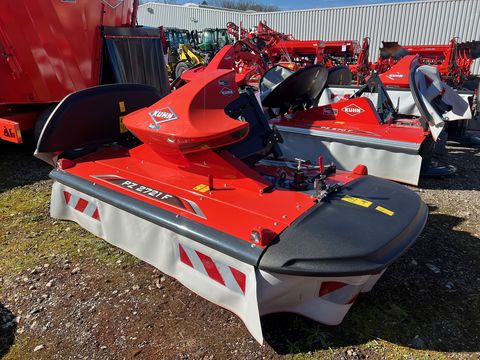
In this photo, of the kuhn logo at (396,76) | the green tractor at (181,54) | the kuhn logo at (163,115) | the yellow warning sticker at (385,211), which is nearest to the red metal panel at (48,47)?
the kuhn logo at (163,115)

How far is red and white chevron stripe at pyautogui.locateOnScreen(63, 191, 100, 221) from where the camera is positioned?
2.87 metres

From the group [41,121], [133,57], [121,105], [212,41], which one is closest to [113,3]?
[133,57]

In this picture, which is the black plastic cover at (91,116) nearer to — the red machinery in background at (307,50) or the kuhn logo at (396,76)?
the kuhn logo at (396,76)

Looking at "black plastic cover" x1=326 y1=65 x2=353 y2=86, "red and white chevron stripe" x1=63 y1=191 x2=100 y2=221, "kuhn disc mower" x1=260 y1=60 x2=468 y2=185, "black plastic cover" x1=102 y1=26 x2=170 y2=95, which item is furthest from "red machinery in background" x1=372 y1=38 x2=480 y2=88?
"red and white chevron stripe" x1=63 y1=191 x2=100 y2=221

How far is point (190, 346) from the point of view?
209 centimetres

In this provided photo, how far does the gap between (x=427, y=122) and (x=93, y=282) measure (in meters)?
3.70

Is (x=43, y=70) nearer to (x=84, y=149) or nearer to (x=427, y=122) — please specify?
(x=84, y=149)

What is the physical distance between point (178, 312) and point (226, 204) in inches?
27.5

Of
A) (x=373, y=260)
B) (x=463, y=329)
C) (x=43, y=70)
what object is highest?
(x=43, y=70)

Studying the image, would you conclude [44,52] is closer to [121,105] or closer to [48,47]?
[48,47]

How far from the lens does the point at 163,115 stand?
8.32ft

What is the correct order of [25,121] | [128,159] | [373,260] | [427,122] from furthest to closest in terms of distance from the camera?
[25,121]
[427,122]
[128,159]
[373,260]

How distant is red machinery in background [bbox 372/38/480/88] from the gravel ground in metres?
7.89

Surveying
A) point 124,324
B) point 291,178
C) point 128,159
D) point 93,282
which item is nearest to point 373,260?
point 291,178
